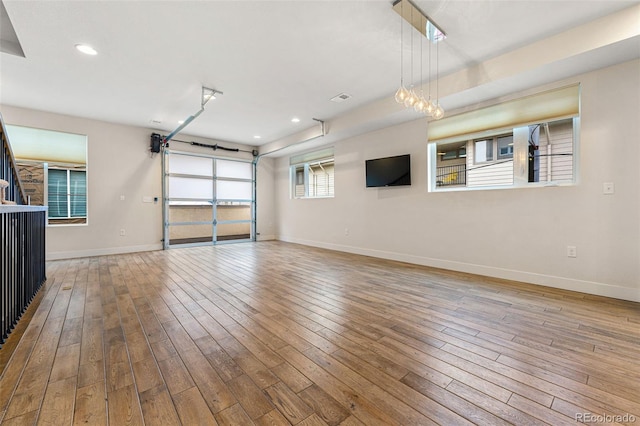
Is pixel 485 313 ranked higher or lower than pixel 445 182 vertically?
lower

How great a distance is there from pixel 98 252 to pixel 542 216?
789cm

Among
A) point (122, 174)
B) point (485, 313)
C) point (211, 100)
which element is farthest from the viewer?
point (122, 174)

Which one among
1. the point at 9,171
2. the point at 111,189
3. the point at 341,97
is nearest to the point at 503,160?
the point at 341,97

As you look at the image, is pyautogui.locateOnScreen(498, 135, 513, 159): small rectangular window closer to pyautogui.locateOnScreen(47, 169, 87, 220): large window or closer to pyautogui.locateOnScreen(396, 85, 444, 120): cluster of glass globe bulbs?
pyautogui.locateOnScreen(396, 85, 444, 120): cluster of glass globe bulbs

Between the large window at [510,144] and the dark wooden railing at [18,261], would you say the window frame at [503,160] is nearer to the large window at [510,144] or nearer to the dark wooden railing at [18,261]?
the large window at [510,144]

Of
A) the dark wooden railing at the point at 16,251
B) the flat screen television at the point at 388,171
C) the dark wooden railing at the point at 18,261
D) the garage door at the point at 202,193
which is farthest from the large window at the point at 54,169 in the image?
the flat screen television at the point at 388,171

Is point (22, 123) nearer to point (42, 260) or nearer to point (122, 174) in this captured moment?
point (122, 174)

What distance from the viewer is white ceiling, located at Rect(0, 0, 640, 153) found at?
7.97 feet

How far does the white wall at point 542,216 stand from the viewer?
2883 mm

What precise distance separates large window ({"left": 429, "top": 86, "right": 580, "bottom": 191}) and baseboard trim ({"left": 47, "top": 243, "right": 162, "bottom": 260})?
634 cm

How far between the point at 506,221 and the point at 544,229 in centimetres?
42

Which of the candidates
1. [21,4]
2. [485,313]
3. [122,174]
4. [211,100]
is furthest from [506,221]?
[122,174]

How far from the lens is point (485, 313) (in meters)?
2.53

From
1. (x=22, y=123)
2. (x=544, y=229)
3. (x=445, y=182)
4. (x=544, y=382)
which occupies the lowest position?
(x=544, y=382)
